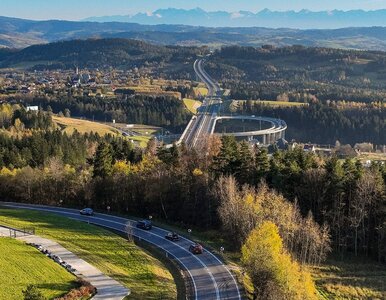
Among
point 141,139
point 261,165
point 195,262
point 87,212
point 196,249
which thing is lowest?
point 141,139

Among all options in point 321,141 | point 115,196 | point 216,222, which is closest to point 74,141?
point 115,196

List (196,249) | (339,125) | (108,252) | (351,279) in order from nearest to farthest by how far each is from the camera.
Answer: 1. (108,252)
2. (351,279)
3. (196,249)
4. (339,125)

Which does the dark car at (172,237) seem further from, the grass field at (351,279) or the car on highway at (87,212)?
the grass field at (351,279)

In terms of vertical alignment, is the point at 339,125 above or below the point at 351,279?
below

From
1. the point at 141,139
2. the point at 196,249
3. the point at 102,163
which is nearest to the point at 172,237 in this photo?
the point at 196,249

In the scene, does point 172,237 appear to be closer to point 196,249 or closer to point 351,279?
point 196,249

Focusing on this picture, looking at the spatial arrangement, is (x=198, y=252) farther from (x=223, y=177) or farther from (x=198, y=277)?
(x=223, y=177)
